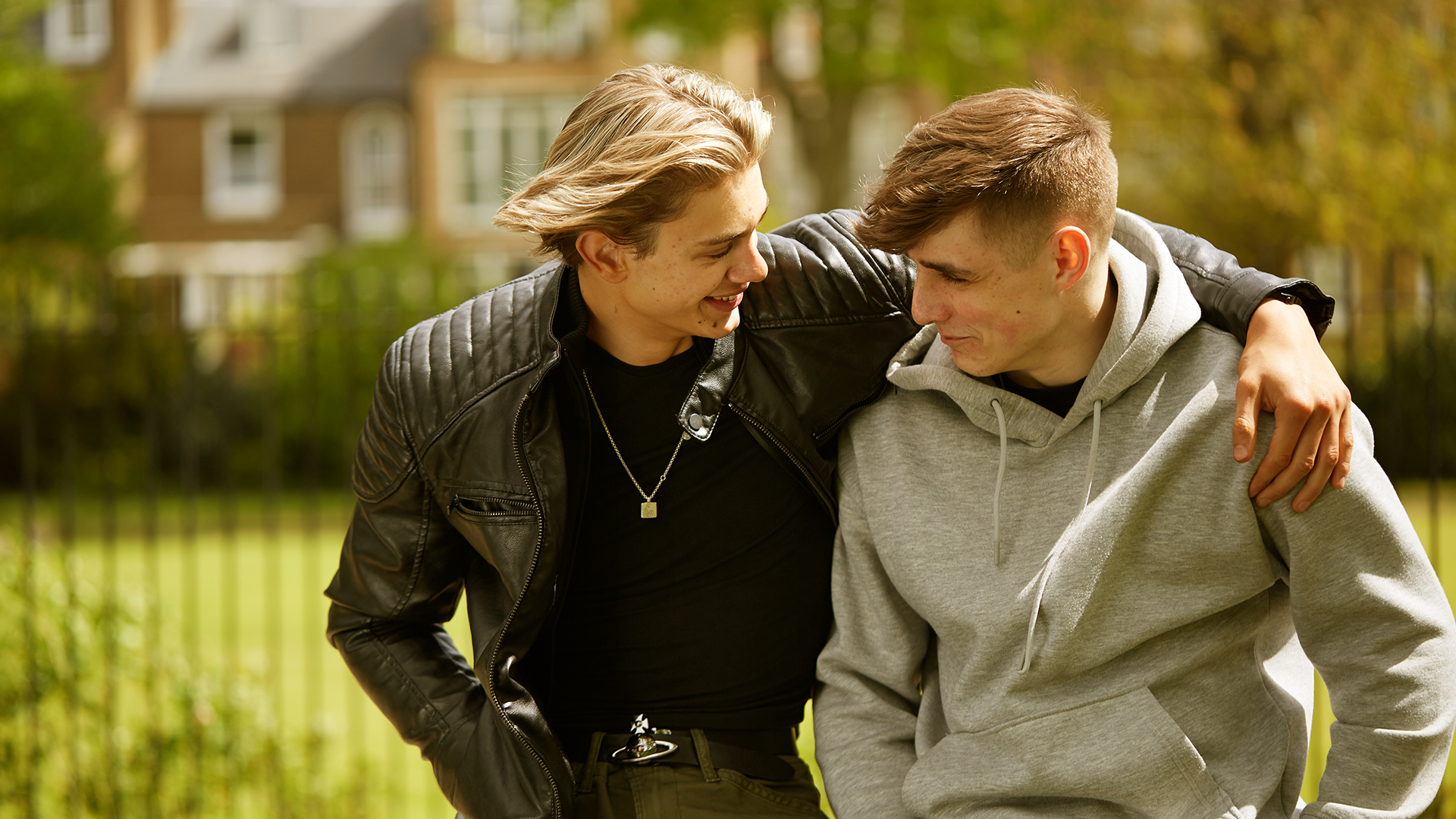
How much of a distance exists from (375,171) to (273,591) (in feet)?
75.7

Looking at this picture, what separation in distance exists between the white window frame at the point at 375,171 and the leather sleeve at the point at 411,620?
29.2m

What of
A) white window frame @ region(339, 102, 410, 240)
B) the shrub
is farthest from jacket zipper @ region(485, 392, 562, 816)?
white window frame @ region(339, 102, 410, 240)

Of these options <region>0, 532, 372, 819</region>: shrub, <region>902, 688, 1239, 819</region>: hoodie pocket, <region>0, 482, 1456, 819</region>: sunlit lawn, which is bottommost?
<region>0, 482, 1456, 819</region>: sunlit lawn

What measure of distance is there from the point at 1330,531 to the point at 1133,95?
30.7ft

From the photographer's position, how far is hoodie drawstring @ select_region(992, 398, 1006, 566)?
220 centimetres

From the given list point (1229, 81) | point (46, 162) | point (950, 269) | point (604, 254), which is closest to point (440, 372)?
point (604, 254)

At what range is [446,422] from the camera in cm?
236

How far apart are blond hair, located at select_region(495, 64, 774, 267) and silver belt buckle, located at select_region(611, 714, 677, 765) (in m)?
0.97

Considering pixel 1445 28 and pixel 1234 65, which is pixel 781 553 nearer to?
pixel 1445 28

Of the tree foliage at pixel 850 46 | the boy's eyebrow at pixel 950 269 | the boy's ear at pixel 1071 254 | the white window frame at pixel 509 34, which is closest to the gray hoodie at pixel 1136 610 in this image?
the boy's ear at pixel 1071 254

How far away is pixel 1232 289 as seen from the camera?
2209 millimetres

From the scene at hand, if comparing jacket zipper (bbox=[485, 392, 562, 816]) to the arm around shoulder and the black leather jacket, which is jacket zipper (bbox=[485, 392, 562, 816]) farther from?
the arm around shoulder

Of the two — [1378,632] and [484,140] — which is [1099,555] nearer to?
[1378,632]

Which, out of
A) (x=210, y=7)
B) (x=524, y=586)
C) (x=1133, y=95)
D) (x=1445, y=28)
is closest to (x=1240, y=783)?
(x=524, y=586)
